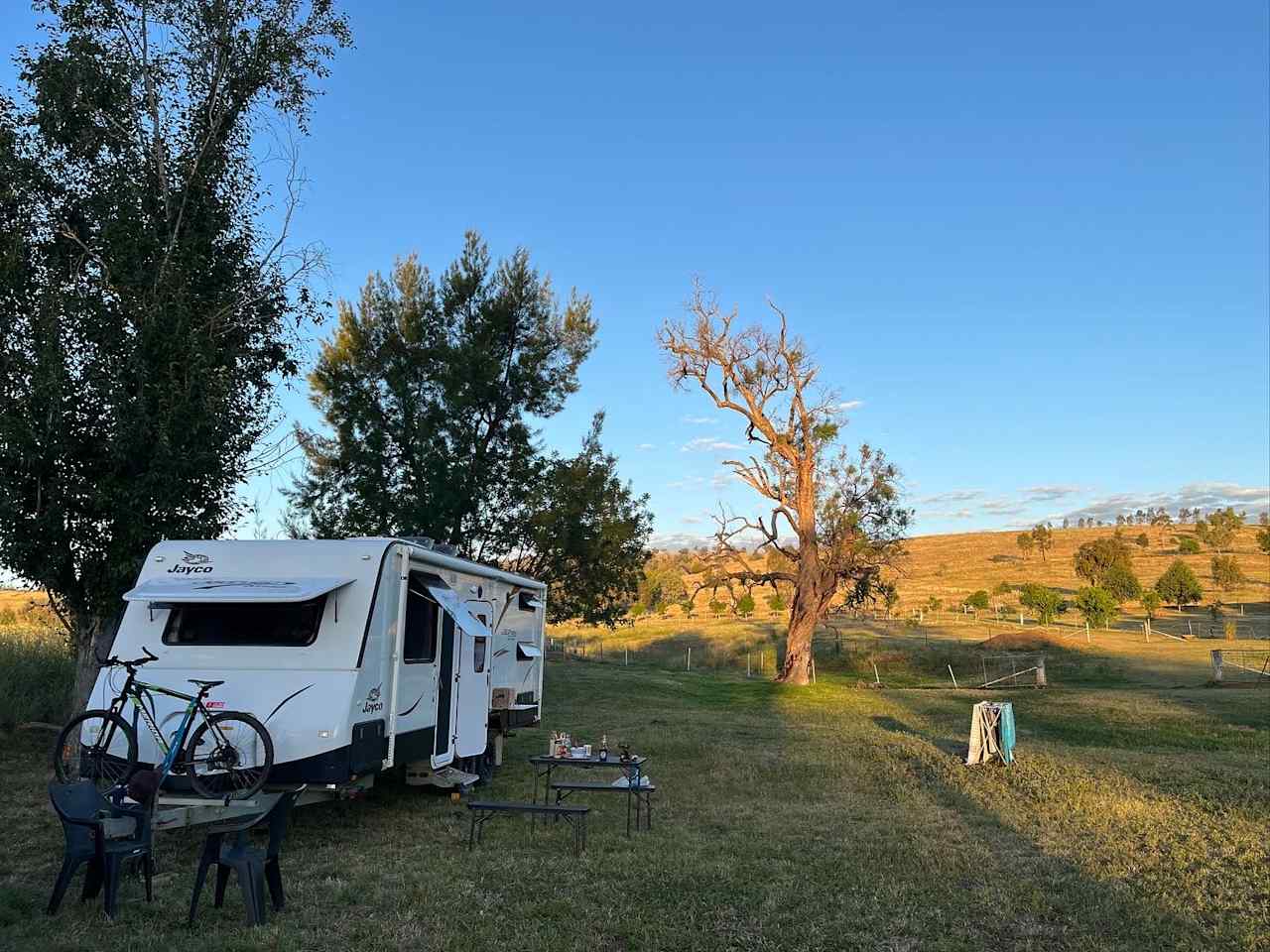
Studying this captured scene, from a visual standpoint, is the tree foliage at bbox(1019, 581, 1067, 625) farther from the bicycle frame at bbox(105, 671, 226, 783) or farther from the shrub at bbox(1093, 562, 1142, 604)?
the bicycle frame at bbox(105, 671, 226, 783)

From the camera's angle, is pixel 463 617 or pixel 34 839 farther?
pixel 463 617

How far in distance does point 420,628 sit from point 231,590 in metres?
1.92

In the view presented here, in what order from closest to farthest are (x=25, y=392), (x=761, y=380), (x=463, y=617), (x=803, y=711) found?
1. (x=463, y=617)
2. (x=25, y=392)
3. (x=803, y=711)
4. (x=761, y=380)

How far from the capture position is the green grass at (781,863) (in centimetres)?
564

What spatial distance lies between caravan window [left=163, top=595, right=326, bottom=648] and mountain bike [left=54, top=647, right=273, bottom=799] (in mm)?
433

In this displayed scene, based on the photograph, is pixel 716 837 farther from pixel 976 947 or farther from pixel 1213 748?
pixel 1213 748

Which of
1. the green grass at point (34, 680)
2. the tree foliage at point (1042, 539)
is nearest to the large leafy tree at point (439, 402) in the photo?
the green grass at point (34, 680)

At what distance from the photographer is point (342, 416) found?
865 inches

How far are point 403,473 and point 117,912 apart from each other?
1581 cm

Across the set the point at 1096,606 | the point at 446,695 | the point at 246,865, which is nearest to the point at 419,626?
the point at 446,695

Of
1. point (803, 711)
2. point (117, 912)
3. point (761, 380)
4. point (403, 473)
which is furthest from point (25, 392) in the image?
point (761, 380)

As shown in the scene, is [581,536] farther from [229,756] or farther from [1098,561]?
[1098,561]

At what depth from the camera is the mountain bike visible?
7125 mm

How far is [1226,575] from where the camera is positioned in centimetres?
6456
